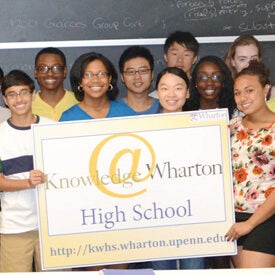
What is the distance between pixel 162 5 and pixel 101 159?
248 cm

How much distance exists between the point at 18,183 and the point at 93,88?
79 cm

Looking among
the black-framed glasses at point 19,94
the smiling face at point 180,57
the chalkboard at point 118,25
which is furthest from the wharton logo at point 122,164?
the chalkboard at point 118,25

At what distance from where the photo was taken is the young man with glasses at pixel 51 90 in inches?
178

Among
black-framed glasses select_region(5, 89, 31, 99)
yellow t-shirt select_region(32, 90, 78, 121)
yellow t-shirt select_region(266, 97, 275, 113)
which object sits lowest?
yellow t-shirt select_region(266, 97, 275, 113)

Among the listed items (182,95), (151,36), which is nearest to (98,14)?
(151,36)

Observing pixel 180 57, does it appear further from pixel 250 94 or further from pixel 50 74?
pixel 250 94

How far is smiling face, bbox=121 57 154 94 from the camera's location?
4.39 meters

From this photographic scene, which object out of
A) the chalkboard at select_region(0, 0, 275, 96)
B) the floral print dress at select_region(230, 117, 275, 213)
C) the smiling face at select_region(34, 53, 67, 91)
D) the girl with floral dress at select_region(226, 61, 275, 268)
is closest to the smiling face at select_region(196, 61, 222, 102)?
the girl with floral dress at select_region(226, 61, 275, 268)

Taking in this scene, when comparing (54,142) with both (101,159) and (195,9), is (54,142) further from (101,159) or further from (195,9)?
(195,9)

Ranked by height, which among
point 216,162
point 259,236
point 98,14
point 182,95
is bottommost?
point 259,236

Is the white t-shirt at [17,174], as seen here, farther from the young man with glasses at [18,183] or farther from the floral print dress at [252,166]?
the floral print dress at [252,166]

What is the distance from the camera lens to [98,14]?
18.8ft

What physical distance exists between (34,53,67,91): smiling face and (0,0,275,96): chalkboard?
40.5 inches

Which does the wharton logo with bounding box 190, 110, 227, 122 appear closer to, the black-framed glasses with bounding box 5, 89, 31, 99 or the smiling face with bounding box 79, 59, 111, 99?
the smiling face with bounding box 79, 59, 111, 99
